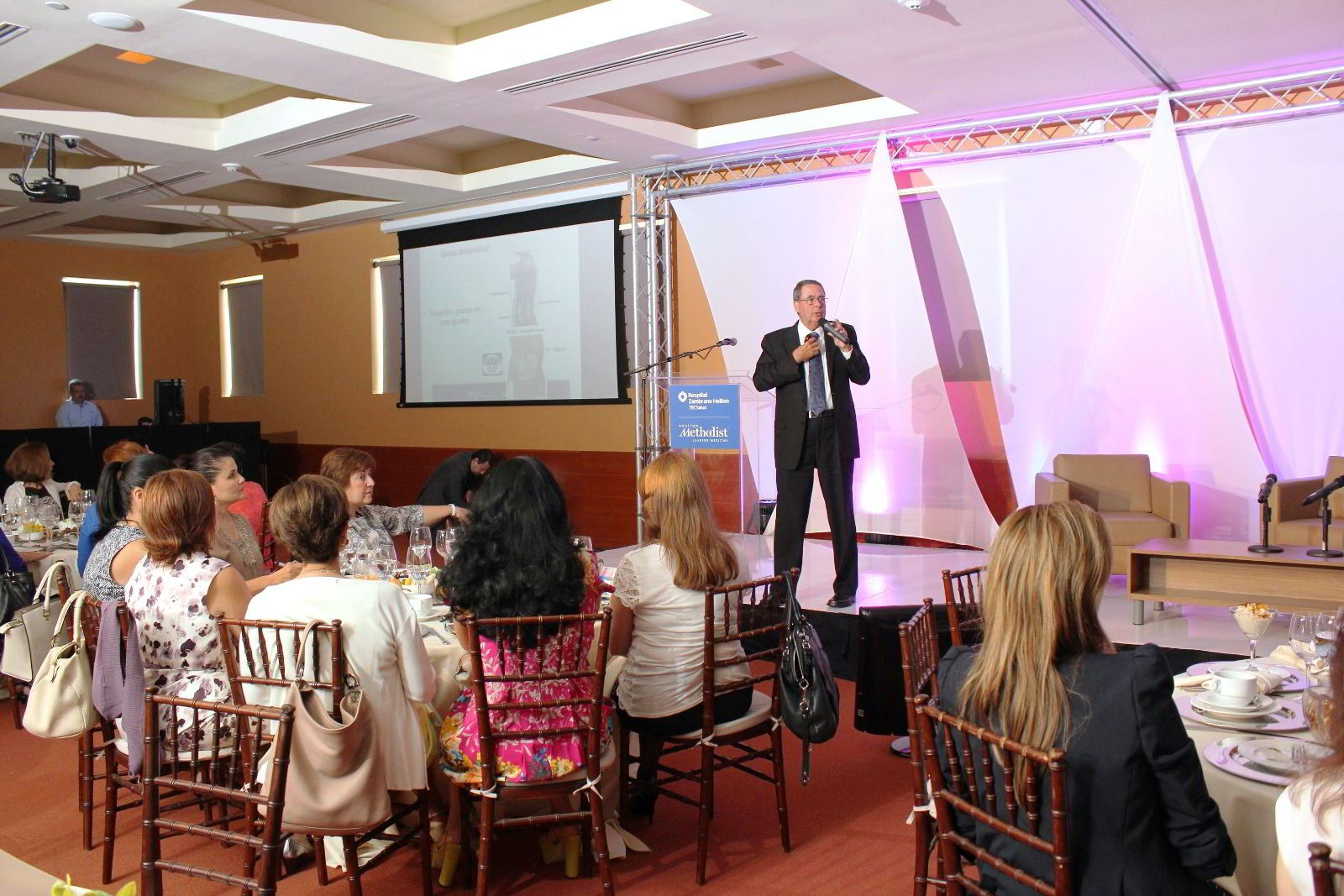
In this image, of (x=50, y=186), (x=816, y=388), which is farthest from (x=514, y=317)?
(x=816, y=388)

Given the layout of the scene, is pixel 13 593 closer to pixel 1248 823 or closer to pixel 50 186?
pixel 1248 823

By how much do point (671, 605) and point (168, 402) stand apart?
10.3 metres

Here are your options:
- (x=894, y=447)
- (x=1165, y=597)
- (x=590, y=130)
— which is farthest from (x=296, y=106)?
(x=1165, y=597)

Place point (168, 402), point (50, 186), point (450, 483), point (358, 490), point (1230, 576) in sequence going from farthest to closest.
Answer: point (168, 402)
point (50, 186)
point (450, 483)
point (1230, 576)
point (358, 490)

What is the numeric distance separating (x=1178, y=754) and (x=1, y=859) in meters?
1.80

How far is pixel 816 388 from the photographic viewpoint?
570 cm

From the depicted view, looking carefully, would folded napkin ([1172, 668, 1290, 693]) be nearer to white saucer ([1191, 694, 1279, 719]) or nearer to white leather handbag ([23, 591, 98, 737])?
white saucer ([1191, 694, 1279, 719])

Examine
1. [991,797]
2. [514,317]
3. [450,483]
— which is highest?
[514,317]

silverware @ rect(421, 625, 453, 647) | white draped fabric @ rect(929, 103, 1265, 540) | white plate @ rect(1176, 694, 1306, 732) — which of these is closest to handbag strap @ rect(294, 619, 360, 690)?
silverware @ rect(421, 625, 453, 647)

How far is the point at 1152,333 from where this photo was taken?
6.38 metres

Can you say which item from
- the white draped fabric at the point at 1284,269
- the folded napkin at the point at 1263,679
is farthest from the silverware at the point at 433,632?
the white draped fabric at the point at 1284,269

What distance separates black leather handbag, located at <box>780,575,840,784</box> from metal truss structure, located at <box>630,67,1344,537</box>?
4.59 meters

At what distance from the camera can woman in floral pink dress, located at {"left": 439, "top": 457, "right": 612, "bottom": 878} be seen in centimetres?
282

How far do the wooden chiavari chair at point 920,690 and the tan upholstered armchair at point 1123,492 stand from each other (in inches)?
148
